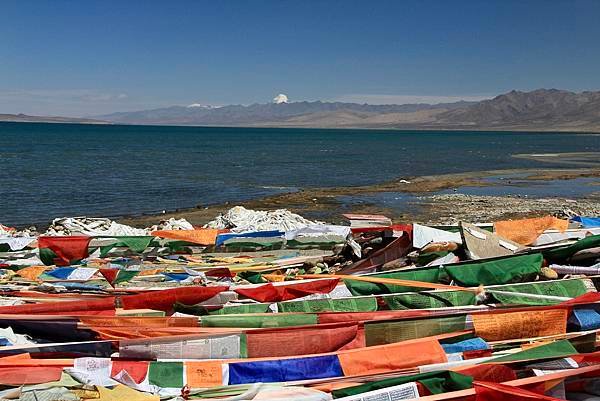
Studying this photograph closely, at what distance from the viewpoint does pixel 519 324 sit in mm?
7707

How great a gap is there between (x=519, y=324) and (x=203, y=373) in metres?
3.76

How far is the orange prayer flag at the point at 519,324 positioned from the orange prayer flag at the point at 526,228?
4875mm

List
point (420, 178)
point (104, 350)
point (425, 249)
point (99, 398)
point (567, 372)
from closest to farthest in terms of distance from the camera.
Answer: point (99, 398) → point (567, 372) → point (104, 350) → point (425, 249) → point (420, 178)

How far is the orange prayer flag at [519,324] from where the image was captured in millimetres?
7633

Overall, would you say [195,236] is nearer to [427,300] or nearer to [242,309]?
[242,309]

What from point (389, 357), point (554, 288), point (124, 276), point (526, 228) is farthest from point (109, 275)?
point (526, 228)

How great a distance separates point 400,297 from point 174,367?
3.29 m

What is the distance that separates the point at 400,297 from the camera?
8547 mm

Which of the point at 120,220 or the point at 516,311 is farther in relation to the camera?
the point at 120,220

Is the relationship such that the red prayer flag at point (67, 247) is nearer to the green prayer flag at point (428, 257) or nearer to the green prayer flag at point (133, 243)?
the green prayer flag at point (133, 243)

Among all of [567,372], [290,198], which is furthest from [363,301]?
[290,198]

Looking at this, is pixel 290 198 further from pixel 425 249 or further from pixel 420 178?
pixel 425 249

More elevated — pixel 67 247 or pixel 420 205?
pixel 67 247

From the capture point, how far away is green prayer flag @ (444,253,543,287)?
9539mm
